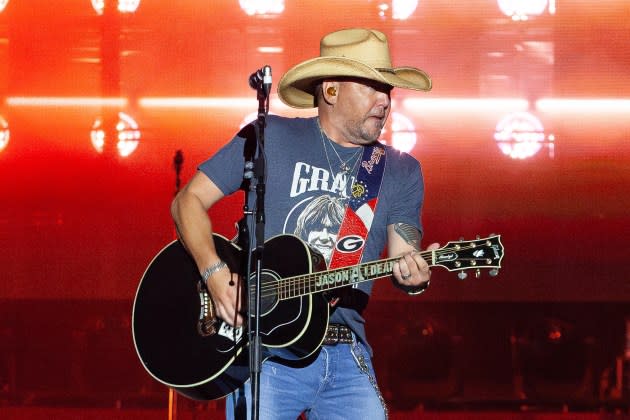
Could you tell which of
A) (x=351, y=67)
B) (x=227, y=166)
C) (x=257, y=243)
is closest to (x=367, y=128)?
(x=351, y=67)

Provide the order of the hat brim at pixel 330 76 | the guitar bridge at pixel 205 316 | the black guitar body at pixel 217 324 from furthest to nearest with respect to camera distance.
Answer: the hat brim at pixel 330 76 → the guitar bridge at pixel 205 316 → the black guitar body at pixel 217 324

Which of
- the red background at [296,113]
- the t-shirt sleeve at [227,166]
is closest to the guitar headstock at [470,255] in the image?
the t-shirt sleeve at [227,166]

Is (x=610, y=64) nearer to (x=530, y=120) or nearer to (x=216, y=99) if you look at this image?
(x=530, y=120)

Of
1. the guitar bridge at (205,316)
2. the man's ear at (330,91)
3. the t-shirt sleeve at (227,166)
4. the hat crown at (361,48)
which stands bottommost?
the guitar bridge at (205,316)

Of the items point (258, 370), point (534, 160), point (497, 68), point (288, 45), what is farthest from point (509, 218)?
point (258, 370)

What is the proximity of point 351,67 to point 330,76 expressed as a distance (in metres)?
0.16

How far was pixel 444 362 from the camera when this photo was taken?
6.96 m

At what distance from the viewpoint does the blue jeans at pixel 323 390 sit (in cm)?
313

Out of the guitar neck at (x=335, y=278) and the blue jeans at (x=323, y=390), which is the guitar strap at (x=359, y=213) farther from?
Result: the blue jeans at (x=323, y=390)

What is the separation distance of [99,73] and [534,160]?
3358mm

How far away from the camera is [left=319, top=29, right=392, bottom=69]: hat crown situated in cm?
353

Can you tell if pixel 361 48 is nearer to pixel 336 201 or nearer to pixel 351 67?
pixel 351 67

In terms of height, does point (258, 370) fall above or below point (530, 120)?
below

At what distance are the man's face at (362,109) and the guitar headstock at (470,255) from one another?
1.82 feet
